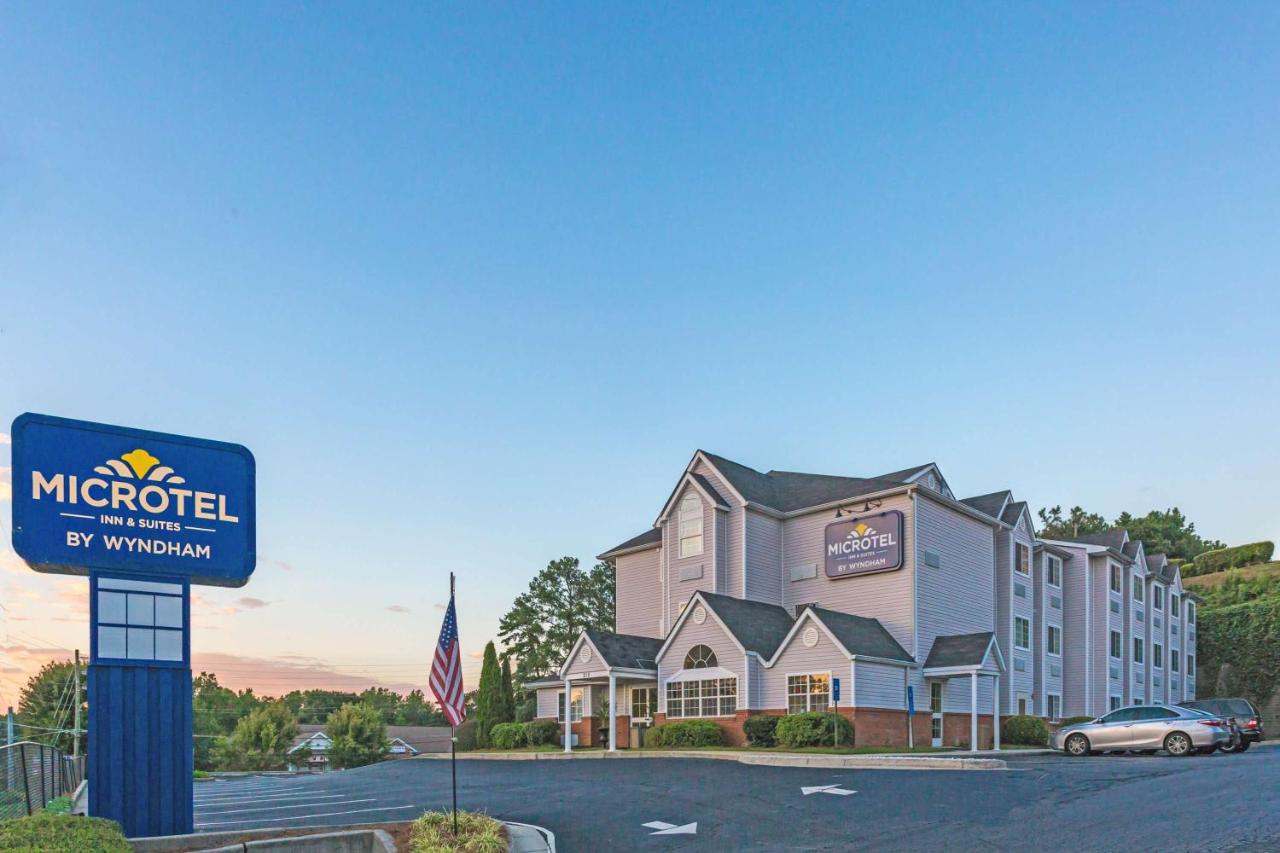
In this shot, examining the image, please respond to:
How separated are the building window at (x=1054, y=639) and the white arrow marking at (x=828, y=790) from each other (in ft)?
100.0

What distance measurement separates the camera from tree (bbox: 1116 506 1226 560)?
86.1m

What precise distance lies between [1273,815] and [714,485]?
26.8 metres

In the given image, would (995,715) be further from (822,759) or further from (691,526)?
(822,759)

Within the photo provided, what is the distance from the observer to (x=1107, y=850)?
1016cm

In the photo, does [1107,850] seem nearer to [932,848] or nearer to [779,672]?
[932,848]

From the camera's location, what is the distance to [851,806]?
14.1 meters

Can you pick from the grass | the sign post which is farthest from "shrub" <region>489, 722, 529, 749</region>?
the sign post

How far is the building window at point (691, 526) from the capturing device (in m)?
37.7

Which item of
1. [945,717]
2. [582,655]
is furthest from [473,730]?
[945,717]

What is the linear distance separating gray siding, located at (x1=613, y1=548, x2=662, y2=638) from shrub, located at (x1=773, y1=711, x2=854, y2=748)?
1111cm

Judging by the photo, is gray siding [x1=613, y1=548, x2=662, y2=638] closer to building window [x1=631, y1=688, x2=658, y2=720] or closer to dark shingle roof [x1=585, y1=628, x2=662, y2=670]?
dark shingle roof [x1=585, y1=628, x2=662, y2=670]

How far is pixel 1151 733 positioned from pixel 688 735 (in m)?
13.2

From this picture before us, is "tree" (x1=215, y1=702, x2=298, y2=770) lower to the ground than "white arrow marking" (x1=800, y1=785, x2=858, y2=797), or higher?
lower

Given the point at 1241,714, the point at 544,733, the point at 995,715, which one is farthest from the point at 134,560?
the point at 1241,714
